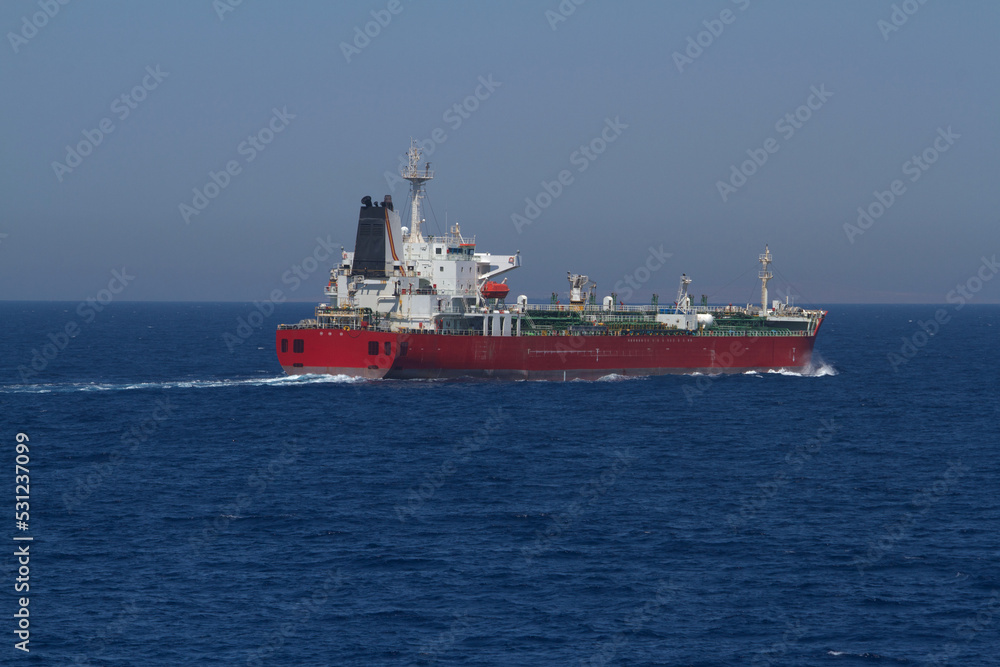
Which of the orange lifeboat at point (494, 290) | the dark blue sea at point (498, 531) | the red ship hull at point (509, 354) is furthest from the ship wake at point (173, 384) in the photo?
the orange lifeboat at point (494, 290)

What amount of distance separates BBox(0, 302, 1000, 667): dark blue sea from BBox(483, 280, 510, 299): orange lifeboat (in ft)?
55.8

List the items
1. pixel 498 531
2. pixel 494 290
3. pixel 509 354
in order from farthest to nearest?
pixel 494 290, pixel 509 354, pixel 498 531

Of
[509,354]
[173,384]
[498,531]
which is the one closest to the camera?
[498,531]

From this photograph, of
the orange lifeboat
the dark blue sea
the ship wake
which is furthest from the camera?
the orange lifeboat

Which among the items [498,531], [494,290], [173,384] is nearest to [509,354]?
[494,290]

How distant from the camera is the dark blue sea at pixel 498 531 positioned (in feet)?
108

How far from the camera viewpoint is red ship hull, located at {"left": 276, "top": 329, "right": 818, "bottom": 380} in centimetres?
8738

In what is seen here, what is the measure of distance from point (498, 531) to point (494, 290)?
2137 inches

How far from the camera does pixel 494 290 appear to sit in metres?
97.0

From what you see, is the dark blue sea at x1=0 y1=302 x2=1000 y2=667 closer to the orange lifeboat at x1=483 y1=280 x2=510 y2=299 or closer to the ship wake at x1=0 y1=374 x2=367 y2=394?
the ship wake at x1=0 y1=374 x2=367 y2=394

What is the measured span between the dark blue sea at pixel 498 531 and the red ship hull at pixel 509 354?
5.08 metres

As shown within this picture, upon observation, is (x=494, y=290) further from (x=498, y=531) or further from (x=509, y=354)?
(x=498, y=531)

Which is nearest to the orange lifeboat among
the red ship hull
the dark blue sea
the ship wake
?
the red ship hull

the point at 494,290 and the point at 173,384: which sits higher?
Result: the point at 494,290
